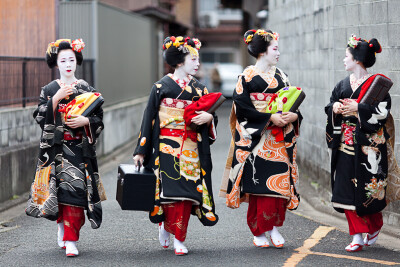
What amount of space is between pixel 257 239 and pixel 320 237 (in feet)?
2.71

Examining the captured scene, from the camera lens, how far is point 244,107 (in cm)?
707

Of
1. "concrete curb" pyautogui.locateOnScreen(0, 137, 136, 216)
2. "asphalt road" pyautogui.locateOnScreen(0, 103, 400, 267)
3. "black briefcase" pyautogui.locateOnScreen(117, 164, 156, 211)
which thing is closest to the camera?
"asphalt road" pyautogui.locateOnScreen(0, 103, 400, 267)

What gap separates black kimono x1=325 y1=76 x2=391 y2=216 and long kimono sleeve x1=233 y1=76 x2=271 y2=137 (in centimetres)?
65

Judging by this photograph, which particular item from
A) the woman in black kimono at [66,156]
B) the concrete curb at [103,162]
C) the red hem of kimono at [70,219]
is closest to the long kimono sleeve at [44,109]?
the woman in black kimono at [66,156]

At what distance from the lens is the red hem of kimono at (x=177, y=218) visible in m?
6.82

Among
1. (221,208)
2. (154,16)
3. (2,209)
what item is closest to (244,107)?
(221,208)

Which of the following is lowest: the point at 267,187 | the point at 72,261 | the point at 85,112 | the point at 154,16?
the point at 72,261

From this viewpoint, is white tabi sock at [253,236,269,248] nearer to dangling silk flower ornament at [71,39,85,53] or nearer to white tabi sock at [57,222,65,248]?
white tabi sock at [57,222,65,248]

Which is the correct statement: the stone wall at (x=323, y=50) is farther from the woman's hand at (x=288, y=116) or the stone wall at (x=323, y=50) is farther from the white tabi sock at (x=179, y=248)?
the white tabi sock at (x=179, y=248)

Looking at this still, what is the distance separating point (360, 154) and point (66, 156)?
8.68 feet

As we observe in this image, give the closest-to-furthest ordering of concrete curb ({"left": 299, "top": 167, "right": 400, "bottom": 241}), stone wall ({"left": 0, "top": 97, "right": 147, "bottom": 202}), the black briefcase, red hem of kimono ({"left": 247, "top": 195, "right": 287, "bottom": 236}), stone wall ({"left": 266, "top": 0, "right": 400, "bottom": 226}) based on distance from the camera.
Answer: the black briefcase
red hem of kimono ({"left": 247, "top": 195, "right": 287, "bottom": 236})
concrete curb ({"left": 299, "top": 167, "right": 400, "bottom": 241})
stone wall ({"left": 266, "top": 0, "right": 400, "bottom": 226})
stone wall ({"left": 0, "top": 97, "right": 147, "bottom": 202})

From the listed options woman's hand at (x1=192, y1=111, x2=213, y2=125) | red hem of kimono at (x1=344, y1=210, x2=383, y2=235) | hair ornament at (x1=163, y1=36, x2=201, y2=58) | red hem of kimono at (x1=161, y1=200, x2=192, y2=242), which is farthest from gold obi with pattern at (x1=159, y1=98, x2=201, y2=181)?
red hem of kimono at (x1=344, y1=210, x2=383, y2=235)

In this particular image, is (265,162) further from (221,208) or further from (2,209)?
(2,209)

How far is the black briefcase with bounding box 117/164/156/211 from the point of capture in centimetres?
670
